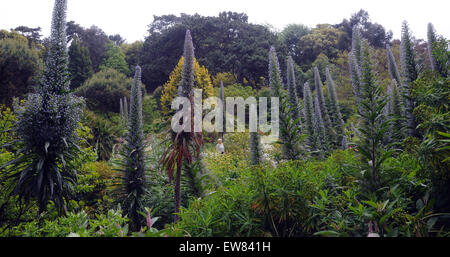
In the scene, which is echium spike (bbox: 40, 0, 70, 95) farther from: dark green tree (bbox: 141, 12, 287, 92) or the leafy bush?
dark green tree (bbox: 141, 12, 287, 92)

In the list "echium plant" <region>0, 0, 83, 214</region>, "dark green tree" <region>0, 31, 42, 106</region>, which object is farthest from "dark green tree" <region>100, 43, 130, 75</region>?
"echium plant" <region>0, 0, 83, 214</region>

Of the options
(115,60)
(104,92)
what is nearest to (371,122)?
(104,92)

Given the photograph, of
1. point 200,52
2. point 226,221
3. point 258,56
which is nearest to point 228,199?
point 226,221

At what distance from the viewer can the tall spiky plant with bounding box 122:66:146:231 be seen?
5.75m

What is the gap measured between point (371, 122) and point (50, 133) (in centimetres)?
515

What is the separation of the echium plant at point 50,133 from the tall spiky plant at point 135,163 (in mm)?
1064

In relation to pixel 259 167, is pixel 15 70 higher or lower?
higher

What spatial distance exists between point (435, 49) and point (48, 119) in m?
6.10

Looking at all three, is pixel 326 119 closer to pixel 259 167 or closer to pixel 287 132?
pixel 287 132

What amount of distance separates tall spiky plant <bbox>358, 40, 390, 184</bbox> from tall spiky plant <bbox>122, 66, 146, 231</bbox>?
4.78m

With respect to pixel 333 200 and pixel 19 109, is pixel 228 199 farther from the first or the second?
pixel 19 109

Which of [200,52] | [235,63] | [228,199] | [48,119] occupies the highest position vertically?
[200,52]

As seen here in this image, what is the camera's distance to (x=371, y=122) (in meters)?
2.31
